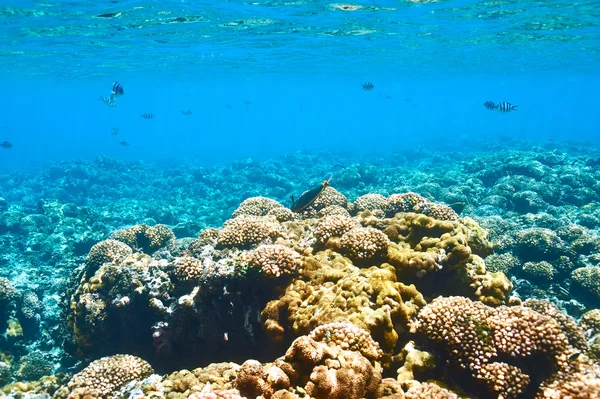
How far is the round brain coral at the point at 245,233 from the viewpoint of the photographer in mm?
7574

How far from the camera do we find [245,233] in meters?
7.64

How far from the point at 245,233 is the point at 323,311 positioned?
295cm

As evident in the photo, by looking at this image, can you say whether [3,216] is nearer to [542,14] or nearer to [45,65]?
[45,65]

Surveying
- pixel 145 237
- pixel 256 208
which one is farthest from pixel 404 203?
pixel 145 237

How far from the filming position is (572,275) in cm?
820

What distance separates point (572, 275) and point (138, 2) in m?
21.5

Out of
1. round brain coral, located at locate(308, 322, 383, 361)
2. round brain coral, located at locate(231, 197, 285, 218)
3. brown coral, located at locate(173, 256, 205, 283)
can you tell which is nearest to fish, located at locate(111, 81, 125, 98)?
round brain coral, located at locate(231, 197, 285, 218)

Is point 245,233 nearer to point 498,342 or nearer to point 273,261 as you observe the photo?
point 273,261

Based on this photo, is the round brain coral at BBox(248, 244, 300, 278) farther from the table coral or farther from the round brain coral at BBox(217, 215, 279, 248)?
the table coral

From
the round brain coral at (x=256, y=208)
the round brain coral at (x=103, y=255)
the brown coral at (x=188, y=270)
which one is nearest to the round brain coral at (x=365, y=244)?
the brown coral at (x=188, y=270)

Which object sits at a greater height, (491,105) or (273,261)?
(491,105)

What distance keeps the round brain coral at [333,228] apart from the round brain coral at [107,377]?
3826 mm

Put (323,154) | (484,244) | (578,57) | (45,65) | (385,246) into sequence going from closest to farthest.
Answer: (385,246) → (484,244) → (45,65) → (578,57) → (323,154)

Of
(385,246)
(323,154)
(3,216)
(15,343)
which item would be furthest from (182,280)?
(323,154)
